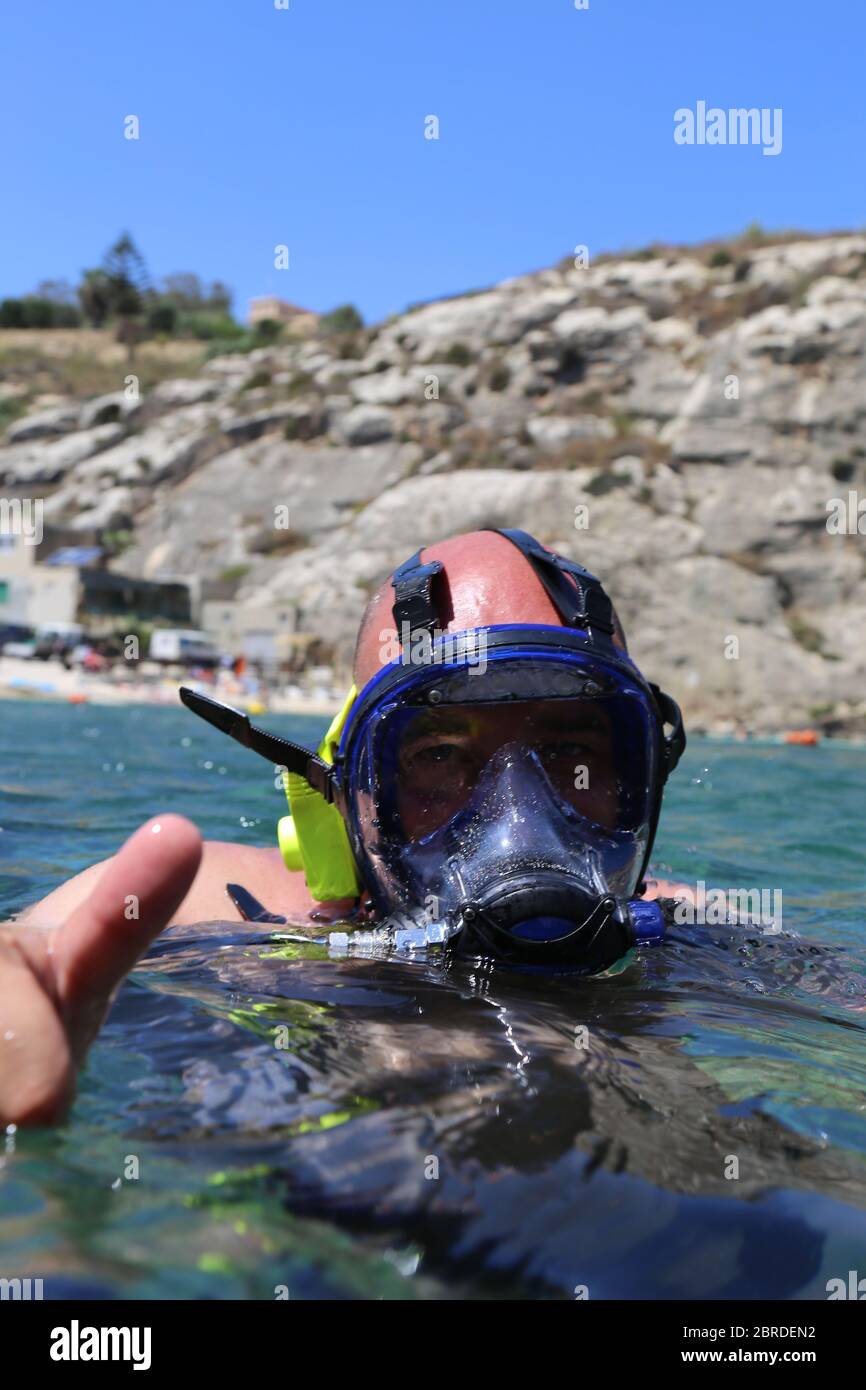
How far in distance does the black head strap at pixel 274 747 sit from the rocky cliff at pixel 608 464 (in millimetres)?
20098

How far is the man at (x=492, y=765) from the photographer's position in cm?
227

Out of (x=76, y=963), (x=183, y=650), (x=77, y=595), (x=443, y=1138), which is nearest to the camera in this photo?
(x=76, y=963)

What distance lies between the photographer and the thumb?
1170mm

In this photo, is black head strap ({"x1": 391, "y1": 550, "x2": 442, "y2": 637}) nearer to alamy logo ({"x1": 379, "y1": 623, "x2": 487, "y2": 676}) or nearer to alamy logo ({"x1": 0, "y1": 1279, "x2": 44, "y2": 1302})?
alamy logo ({"x1": 379, "y1": 623, "x2": 487, "y2": 676})

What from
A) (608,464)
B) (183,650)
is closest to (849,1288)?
(608,464)

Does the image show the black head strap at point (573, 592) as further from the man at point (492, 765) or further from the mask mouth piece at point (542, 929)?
the mask mouth piece at point (542, 929)

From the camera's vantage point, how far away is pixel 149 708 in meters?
25.0

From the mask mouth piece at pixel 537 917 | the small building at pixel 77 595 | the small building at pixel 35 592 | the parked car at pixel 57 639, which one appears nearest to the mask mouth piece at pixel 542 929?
the mask mouth piece at pixel 537 917

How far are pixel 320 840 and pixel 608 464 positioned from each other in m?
32.0

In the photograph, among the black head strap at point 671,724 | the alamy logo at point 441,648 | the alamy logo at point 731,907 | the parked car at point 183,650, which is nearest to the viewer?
the alamy logo at point 441,648

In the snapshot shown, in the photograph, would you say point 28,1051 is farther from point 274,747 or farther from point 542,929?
point 274,747

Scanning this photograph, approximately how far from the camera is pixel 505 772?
244 centimetres

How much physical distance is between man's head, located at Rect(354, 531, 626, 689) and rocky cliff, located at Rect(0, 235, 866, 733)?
19.9 m
